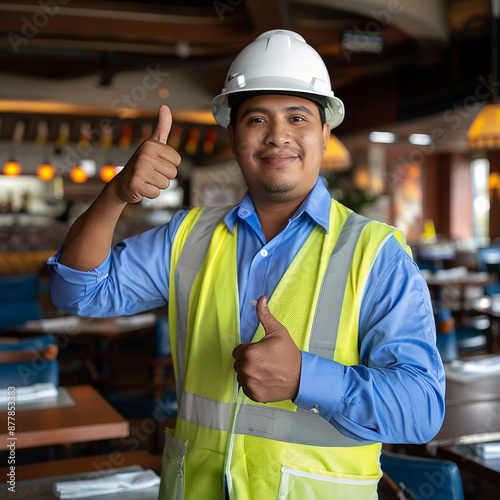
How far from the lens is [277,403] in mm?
1216

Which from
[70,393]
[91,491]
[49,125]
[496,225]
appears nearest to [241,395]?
[91,491]

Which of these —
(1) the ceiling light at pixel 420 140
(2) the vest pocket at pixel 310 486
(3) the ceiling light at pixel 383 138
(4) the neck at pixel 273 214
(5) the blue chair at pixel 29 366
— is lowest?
(2) the vest pocket at pixel 310 486

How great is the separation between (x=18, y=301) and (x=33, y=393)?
2.25m

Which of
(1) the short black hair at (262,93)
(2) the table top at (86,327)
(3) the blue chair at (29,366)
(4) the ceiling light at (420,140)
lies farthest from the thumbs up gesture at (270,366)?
(4) the ceiling light at (420,140)

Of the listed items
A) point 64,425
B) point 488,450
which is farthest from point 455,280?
point 64,425

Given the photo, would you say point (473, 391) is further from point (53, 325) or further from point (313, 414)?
point (53, 325)

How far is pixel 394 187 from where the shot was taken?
631 inches

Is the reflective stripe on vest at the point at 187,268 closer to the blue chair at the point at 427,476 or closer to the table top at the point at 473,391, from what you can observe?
the blue chair at the point at 427,476

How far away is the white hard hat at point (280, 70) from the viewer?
1.36m

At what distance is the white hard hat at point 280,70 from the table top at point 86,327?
2.85 meters

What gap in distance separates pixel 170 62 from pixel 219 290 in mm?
6931

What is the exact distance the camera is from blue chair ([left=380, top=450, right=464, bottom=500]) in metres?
1.55

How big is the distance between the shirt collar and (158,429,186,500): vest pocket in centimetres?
50

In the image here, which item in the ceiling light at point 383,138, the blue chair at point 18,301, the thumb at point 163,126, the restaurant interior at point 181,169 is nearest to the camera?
the thumb at point 163,126
